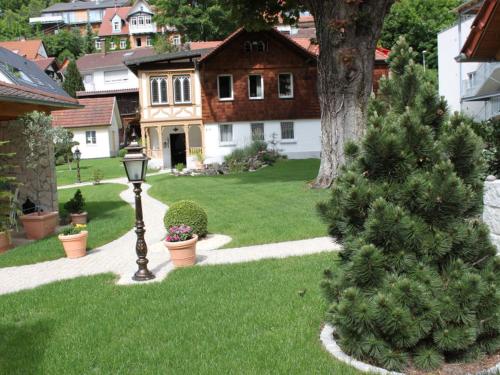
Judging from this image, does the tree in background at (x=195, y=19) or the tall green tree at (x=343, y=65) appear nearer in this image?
the tall green tree at (x=343, y=65)

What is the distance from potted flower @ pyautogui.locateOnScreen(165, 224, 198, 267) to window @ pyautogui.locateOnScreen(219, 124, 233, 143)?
22.6 metres

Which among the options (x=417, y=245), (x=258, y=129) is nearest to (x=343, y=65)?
(x=417, y=245)

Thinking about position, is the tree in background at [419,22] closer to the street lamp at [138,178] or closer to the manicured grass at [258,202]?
the manicured grass at [258,202]

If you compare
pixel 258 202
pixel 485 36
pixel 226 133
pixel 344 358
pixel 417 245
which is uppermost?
pixel 485 36

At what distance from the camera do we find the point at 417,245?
13.2ft

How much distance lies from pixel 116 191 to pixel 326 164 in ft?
31.9

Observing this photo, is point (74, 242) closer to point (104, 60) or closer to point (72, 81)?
point (72, 81)

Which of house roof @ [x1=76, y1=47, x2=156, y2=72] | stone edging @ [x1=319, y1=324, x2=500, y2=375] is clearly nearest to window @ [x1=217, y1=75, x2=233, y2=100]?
house roof @ [x1=76, y1=47, x2=156, y2=72]

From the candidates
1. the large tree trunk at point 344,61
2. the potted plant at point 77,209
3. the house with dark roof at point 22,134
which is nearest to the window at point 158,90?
the house with dark roof at point 22,134

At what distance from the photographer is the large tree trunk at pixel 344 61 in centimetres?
1383

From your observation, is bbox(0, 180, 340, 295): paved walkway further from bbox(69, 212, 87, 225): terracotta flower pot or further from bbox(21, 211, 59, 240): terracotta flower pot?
bbox(69, 212, 87, 225): terracotta flower pot

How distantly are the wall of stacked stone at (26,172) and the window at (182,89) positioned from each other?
17.6m

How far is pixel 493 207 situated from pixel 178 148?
29603 millimetres

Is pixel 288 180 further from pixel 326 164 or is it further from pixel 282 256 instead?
pixel 282 256
